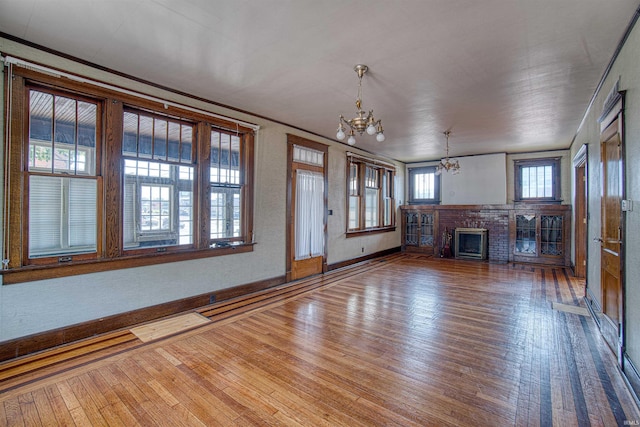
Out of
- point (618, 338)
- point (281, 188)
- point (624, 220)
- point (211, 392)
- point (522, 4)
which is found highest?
point (522, 4)

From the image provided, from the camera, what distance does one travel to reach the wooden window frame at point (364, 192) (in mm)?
7418

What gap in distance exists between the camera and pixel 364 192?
8.00 metres

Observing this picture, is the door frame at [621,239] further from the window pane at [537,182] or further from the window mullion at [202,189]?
the window pane at [537,182]

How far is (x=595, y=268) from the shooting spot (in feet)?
13.4

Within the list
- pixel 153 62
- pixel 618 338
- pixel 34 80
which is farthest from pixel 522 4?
pixel 34 80

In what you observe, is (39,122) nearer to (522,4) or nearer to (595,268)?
(522,4)

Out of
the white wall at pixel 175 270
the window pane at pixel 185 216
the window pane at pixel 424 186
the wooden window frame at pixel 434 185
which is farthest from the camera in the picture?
the window pane at pixel 424 186

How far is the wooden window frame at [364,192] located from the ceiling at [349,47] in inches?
118

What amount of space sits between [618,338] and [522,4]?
3.05m

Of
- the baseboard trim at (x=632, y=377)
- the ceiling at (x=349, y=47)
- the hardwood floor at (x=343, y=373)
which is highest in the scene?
the ceiling at (x=349, y=47)

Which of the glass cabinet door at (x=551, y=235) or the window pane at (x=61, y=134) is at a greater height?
the window pane at (x=61, y=134)

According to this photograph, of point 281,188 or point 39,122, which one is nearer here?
point 39,122

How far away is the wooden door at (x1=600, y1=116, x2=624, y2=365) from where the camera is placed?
280 cm

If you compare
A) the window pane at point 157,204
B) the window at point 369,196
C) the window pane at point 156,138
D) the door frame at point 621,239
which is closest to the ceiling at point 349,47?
the window pane at point 156,138
